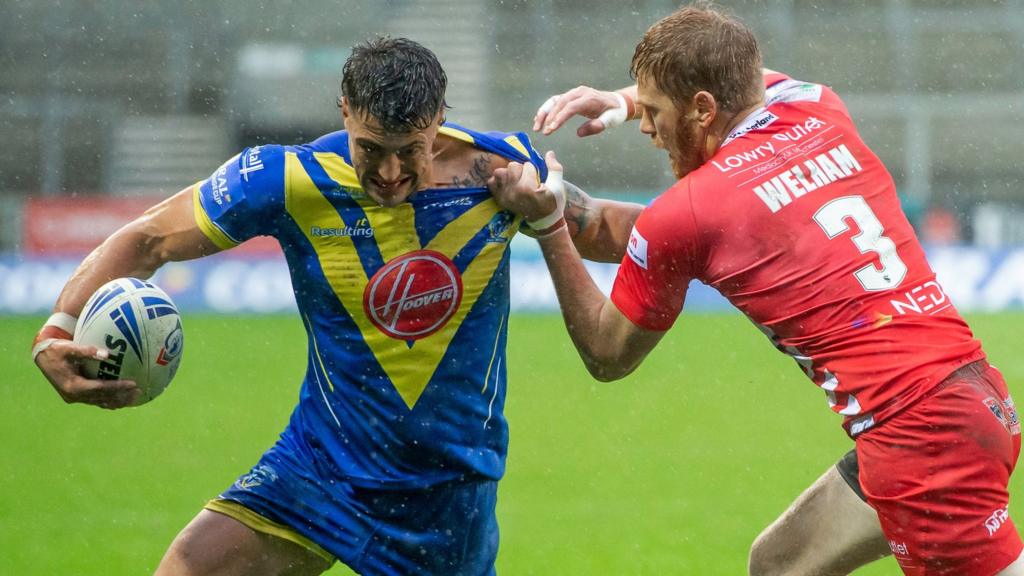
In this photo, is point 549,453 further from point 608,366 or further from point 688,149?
point 688,149

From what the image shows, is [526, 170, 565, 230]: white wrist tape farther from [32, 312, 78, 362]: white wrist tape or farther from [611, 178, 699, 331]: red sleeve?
[32, 312, 78, 362]: white wrist tape

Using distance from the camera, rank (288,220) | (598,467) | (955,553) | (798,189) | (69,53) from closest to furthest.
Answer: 1. (955,553)
2. (798,189)
3. (288,220)
4. (598,467)
5. (69,53)

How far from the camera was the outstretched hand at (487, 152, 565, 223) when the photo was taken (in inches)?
147

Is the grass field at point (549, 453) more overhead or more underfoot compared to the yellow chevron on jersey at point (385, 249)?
more underfoot

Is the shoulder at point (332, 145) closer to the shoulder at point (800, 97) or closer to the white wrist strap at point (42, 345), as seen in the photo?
the white wrist strap at point (42, 345)

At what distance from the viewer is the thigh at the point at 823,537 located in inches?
152

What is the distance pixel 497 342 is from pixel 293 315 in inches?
476

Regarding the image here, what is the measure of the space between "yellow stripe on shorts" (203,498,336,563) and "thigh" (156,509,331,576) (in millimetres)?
14

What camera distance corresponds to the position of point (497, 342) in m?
3.91

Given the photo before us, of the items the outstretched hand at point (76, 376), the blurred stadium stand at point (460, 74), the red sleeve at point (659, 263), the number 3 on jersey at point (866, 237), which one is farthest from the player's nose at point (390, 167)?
the blurred stadium stand at point (460, 74)

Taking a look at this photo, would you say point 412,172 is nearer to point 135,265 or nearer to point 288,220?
point 288,220

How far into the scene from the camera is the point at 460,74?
74.1 feet

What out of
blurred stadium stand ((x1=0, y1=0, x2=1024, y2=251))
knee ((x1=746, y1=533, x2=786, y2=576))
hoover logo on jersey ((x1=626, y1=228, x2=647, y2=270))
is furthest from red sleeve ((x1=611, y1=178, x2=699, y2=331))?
blurred stadium stand ((x1=0, y1=0, x2=1024, y2=251))

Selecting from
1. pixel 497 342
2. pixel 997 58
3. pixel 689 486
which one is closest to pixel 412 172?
pixel 497 342
